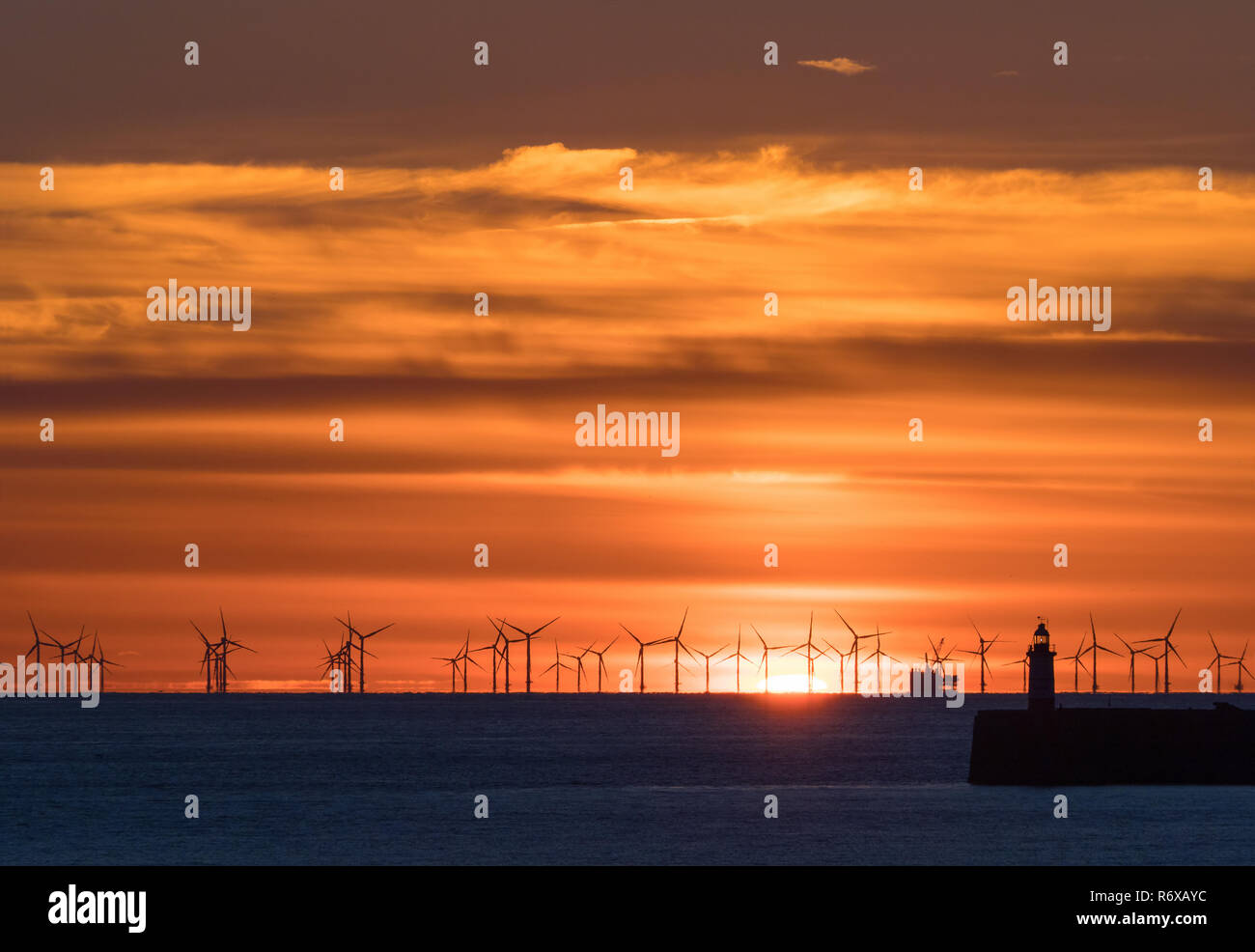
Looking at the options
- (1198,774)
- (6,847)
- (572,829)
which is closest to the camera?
(6,847)

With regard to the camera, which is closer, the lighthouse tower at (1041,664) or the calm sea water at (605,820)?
the calm sea water at (605,820)

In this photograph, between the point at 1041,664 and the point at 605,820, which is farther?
the point at 1041,664

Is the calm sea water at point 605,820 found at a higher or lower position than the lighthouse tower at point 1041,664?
lower

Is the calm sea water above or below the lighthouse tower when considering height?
below

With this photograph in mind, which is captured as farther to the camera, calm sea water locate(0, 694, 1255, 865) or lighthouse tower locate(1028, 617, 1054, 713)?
lighthouse tower locate(1028, 617, 1054, 713)

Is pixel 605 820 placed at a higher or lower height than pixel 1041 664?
lower
